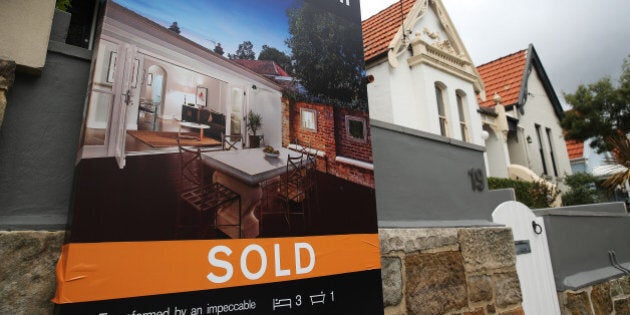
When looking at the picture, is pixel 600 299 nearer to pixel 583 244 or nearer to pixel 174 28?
pixel 583 244

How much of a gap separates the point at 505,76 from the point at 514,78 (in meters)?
0.62

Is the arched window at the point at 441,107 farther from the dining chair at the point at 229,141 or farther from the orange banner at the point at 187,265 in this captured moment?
the dining chair at the point at 229,141

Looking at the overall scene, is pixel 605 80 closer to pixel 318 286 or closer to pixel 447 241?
pixel 447 241

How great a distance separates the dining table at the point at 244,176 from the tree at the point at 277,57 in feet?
2.38

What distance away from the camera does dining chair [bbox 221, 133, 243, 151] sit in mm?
2346

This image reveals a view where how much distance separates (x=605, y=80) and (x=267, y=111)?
16.0m

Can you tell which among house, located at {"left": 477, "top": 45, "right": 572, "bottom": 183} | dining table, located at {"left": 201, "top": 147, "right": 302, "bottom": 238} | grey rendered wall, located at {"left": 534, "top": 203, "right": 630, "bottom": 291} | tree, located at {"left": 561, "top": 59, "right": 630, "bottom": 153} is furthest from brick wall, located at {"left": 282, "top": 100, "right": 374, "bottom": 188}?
tree, located at {"left": 561, "top": 59, "right": 630, "bottom": 153}

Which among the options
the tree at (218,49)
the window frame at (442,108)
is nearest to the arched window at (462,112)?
the window frame at (442,108)

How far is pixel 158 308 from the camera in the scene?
1.86m

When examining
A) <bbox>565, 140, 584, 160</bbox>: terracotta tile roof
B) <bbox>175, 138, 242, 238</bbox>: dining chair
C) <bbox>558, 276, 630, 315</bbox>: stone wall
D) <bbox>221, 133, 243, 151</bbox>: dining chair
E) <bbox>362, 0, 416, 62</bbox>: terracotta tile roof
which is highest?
<bbox>362, 0, 416, 62</bbox>: terracotta tile roof

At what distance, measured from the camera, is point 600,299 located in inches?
217

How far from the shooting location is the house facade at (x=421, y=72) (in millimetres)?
8445

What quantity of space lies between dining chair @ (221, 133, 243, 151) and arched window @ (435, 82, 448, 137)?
26.0 ft

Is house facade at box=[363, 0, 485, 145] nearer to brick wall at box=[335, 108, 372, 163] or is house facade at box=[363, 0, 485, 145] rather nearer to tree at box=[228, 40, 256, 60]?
brick wall at box=[335, 108, 372, 163]
